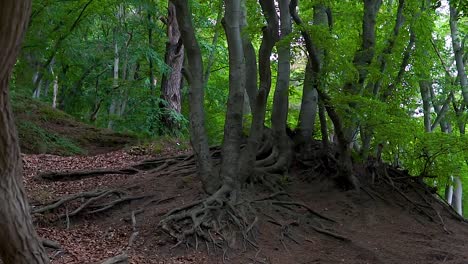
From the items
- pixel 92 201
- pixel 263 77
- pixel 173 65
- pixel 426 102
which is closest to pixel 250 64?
pixel 263 77

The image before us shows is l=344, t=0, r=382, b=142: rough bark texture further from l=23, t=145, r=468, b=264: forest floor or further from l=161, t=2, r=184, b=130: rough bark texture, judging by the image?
l=161, t=2, r=184, b=130: rough bark texture

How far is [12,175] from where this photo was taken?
136 inches

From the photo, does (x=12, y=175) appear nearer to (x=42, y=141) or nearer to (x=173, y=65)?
(x=42, y=141)

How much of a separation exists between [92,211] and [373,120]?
17.6ft

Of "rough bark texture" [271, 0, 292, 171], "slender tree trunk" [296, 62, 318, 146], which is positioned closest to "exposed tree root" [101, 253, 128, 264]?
"rough bark texture" [271, 0, 292, 171]

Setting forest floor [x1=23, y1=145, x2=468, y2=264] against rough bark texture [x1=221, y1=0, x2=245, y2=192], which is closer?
forest floor [x1=23, y1=145, x2=468, y2=264]

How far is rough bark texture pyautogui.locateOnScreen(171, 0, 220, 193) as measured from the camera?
841 centimetres

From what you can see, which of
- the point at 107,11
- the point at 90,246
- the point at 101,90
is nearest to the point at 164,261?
the point at 90,246

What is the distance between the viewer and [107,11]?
16891 mm

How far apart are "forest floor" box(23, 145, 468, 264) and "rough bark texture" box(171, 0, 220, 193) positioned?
515mm

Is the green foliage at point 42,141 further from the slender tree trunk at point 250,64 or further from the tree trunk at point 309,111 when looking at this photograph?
the tree trunk at point 309,111

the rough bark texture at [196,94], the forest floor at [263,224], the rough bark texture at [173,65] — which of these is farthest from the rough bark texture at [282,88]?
the rough bark texture at [173,65]

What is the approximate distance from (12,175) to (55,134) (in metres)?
10.8

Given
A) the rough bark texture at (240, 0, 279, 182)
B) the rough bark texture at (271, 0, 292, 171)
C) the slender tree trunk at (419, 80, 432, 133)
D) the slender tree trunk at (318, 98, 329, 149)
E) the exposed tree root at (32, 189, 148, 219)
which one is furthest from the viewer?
the slender tree trunk at (419, 80, 432, 133)
